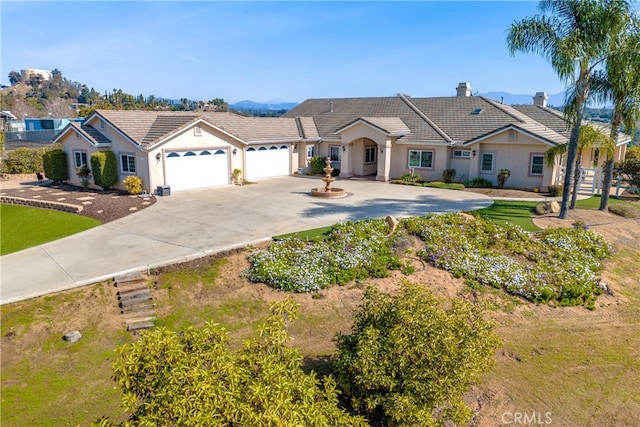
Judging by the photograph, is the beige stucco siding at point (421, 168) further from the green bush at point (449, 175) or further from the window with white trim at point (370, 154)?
the window with white trim at point (370, 154)

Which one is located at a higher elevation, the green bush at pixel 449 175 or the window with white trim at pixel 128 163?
the window with white trim at pixel 128 163

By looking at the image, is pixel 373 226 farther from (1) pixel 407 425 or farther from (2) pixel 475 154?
(2) pixel 475 154

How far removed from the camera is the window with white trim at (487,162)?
28.1 m

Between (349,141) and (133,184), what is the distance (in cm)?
1494

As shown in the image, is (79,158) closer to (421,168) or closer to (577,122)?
(421,168)

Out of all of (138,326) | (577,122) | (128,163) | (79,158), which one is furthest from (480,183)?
(79,158)

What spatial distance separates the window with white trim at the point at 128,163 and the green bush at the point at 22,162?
1178cm

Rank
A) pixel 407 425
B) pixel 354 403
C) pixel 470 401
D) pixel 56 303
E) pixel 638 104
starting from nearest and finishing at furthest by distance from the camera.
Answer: pixel 407 425
pixel 354 403
pixel 470 401
pixel 56 303
pixel 638 104

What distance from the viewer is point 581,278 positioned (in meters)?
13.9

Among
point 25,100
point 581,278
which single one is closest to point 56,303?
point 581,278

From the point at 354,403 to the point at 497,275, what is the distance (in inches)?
333

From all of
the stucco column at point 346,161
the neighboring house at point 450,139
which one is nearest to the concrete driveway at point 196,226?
the neighboring house at point 450,139

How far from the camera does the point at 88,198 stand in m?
23.2

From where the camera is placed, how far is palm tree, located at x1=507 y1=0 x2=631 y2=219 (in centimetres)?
1769
